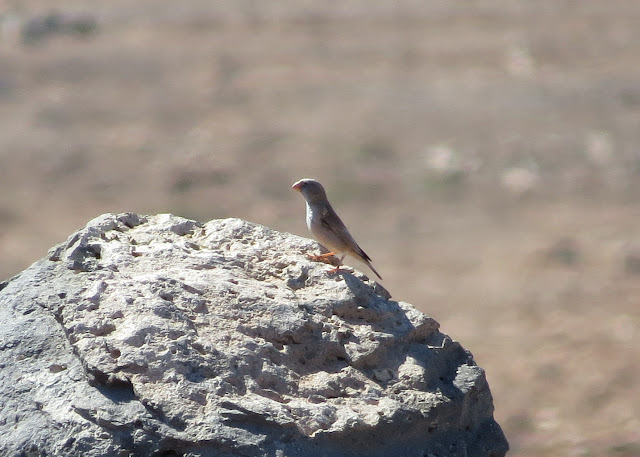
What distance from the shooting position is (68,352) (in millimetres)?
5141

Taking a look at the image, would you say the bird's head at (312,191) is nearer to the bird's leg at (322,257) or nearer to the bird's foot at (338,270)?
the bird's leg at (322,257)

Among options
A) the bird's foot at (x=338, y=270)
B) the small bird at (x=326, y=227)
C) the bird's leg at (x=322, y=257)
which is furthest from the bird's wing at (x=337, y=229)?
the bird's foot at (x=338, y=270)

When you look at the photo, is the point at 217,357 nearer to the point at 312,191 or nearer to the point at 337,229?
the point at 337,229

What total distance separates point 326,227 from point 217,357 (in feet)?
6.21

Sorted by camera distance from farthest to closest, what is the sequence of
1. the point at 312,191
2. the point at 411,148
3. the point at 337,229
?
the point at 411,148 < the point at 312,191 < the point at 337,229

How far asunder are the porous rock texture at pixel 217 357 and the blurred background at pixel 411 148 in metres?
4.76

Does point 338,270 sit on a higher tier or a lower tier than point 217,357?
higher

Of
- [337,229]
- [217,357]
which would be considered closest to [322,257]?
[337,229]

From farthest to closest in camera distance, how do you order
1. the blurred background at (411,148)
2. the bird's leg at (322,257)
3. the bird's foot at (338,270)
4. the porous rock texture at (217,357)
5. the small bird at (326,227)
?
the blurred background at (411,148), the small bird at (326,227), the bird's leg at (322,257), the bird's foot at (338,270), the porous rock texture at (217,357)

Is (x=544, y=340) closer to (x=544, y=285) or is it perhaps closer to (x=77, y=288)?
(x=544, y=285)

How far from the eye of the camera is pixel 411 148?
2122 cm

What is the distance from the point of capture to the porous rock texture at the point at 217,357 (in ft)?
15.8

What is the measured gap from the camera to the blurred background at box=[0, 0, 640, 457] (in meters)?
14.4

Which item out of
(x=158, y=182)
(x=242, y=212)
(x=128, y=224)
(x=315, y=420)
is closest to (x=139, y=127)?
(x=158, y=182)
